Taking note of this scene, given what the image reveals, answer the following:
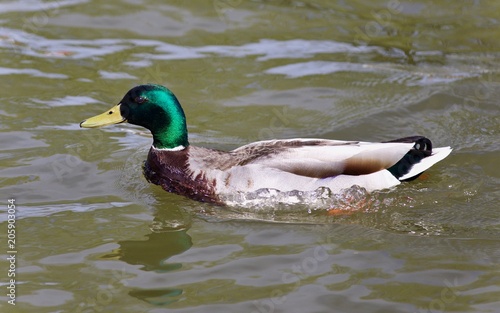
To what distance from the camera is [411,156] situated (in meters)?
8.13

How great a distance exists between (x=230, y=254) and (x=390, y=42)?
6032mm

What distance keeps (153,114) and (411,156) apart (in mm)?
2412

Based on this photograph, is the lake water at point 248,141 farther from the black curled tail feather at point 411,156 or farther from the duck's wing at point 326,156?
the duck's wing at point 326,156

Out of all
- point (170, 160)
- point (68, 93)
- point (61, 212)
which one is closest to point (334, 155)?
point (170, 160)

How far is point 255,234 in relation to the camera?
714 centimetres

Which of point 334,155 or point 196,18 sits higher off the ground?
point 196,18

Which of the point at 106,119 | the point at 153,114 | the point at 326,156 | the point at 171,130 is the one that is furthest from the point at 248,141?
the point at 106,119

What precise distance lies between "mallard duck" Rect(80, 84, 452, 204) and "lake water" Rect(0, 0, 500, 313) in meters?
0.17

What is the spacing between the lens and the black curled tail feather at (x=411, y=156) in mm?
8047

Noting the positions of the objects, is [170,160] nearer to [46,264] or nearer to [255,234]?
[255,234]

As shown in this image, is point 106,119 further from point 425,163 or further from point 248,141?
point 425,163

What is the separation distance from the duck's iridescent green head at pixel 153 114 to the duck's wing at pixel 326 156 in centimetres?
60

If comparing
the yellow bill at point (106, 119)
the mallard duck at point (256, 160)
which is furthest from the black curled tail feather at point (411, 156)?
the yellow bill at point (106, 119)

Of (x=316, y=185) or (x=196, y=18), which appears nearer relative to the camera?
(x=316, y=185)
